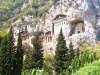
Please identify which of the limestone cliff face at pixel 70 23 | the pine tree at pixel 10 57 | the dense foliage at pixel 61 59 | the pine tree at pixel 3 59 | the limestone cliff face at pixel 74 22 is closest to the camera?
the pine tree at pixel 3 59

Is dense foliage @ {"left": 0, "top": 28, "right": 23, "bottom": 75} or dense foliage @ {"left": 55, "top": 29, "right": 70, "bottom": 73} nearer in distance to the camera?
dense foliage @ {"left": 0, "top": 28, "right": 23, "bottom": 75}

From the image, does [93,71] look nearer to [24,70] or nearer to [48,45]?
[24,70]

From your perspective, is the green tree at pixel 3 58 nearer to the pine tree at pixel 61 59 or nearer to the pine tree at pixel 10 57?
the pine tree at pixel 10 57

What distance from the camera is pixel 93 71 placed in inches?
1937

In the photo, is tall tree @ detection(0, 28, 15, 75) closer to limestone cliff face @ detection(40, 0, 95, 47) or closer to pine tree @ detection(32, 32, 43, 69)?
pine tree @ detection(32, 32, 43, 69)

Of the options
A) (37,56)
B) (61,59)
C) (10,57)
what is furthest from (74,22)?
(10,57)

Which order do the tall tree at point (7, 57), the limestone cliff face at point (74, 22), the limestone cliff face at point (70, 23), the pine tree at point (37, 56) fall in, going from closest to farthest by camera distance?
the tall tree at point (7, 57) → the pine tree at point (37, 56) → the limestone cliff face at point (74, 22) → the limestone cliff face at point (70, 23)

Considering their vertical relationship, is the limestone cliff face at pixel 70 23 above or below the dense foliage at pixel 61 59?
above

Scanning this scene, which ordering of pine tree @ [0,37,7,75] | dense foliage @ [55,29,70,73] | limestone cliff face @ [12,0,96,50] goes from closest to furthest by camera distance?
pine tree @ [0,37,7,75] → dense foliage @ [55,29,70,73] → limestone cliff face @ [12,0,96,50]

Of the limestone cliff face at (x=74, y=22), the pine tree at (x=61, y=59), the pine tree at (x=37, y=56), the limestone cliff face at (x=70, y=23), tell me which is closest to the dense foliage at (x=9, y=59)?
the pine tree at (x=37, y=56)

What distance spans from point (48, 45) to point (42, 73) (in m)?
27.7

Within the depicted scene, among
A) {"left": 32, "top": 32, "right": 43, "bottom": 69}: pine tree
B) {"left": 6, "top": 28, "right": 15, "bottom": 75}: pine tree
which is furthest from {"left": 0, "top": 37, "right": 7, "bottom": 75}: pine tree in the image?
{"left": 32, "top": 32, "right": 43, "bottom": 69}: pine tree

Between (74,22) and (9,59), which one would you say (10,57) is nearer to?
(9,59)

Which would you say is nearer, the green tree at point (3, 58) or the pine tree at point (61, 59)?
the green tree at point (3, 58)
